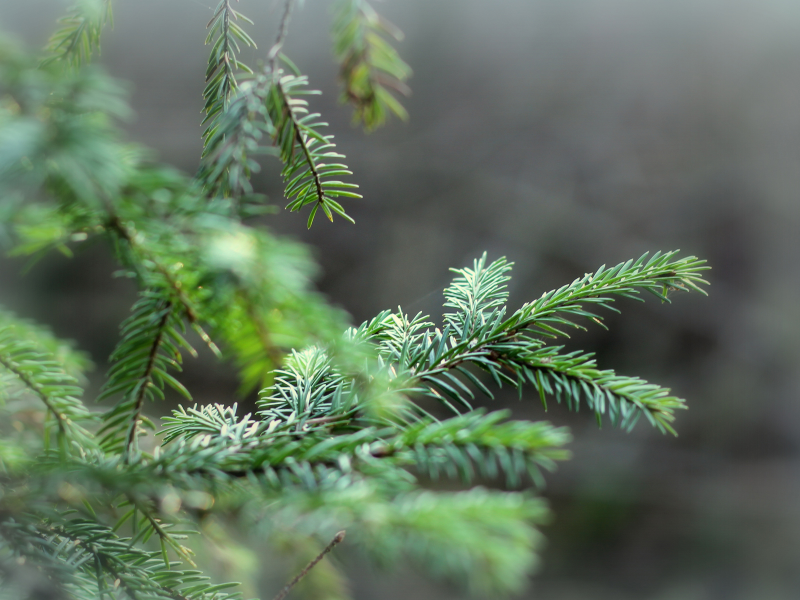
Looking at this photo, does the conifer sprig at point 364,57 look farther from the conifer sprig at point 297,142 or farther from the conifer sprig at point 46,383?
the conifer sprig at point 46,383

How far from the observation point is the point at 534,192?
1.22 m

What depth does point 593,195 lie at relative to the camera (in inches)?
48.2

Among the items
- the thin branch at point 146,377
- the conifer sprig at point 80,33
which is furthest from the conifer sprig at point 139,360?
the conifer sprig at point 80,33

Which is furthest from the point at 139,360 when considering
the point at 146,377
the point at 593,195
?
the point at 593,195

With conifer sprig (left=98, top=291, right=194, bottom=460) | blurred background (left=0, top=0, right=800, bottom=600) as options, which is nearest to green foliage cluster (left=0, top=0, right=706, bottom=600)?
conifer sprig (left=98, top=291, right=194, bottom=460)

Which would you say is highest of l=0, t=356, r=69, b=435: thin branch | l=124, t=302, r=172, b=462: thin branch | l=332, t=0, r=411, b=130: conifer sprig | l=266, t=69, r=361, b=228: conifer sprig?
l=332, t=0, r=411, b=130: conifer sprig

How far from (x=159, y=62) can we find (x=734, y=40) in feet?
4.55

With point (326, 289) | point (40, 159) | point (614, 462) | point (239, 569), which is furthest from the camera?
point (326, 289)

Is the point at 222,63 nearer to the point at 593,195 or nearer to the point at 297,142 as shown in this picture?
the point at 297,142

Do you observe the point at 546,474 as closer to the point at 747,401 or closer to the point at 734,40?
the point at 747,401

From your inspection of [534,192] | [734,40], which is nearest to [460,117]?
[534,192]

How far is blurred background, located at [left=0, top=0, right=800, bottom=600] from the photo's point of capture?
1.15 metres

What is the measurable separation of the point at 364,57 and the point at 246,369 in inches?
4.4

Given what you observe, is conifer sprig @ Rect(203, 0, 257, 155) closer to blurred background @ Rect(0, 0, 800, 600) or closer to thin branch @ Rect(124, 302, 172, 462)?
thin branch @ Rect(124, 302, 172, 462)
